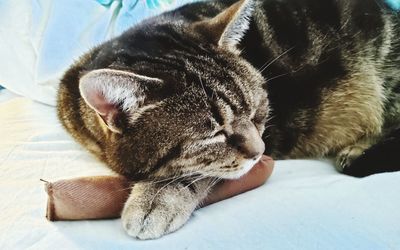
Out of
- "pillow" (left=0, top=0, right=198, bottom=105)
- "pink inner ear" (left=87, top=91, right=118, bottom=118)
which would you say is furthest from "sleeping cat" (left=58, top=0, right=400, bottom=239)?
"pillow" (left=0, top=0, right=198, bottom=105)

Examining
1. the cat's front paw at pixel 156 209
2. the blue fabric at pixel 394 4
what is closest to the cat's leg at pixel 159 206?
the cat's front paw at pixel 156 209

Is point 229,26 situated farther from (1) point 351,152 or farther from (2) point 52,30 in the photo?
(2) point 52,30

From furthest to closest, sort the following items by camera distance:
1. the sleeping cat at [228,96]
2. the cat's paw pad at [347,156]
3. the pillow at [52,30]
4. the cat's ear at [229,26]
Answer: the pillow at [52,30], the cat's paw pad at [347,156], the cat's ear at [229,26], the sleeping cat at [228,96]

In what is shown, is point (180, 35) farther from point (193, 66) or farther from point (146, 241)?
point (146, 241)

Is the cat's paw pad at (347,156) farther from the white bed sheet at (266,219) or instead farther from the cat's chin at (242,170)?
the cat's chin at (242,170)

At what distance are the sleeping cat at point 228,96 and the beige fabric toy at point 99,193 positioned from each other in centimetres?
Answer: 3

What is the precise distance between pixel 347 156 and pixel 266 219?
1.40 feet

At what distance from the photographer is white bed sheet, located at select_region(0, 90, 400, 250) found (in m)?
0.82

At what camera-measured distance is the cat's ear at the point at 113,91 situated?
0.84m

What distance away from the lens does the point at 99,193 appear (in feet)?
3.09

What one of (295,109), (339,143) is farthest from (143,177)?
(339,143)

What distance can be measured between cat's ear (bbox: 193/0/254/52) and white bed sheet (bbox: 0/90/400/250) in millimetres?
325

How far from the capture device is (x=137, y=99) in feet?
2.98

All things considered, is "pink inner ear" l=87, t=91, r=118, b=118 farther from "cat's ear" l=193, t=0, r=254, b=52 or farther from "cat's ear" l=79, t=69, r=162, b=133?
"cat's ear" l=193, t=0, r=254, b=52
